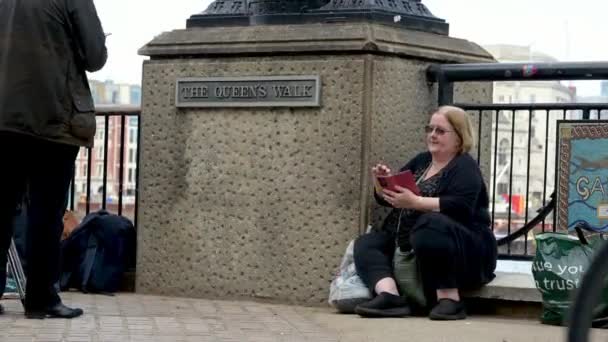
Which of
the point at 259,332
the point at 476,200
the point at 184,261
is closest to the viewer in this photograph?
the point at 259,332

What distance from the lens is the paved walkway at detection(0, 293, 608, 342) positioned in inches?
254

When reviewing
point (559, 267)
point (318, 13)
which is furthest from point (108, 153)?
point (559, 267)

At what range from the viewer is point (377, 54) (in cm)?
793

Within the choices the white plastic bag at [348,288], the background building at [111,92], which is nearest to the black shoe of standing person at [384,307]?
the white plastic bag at [348,288]

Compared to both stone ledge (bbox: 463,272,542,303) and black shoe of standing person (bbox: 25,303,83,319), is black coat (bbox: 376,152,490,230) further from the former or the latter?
black shoe of standing person (bbox: 25,303,83,319)

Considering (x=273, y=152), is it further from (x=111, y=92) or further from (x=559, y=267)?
(x=111, y=92)

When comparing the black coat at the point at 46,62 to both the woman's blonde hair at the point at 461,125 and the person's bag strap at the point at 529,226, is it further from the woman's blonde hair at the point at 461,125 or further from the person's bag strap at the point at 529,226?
the person's bag strap at the point at 529,226

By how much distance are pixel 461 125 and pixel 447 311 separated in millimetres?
1012

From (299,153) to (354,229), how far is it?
0.56 m

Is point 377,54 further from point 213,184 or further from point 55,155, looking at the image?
point 55,155

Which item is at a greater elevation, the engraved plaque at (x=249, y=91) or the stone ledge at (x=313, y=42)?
the stone ledge at (x=313, y=42)

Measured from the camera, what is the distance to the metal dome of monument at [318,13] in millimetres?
8125

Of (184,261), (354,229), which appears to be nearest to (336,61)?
(354,229)

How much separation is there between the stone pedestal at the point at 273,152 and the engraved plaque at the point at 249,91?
0.04m
